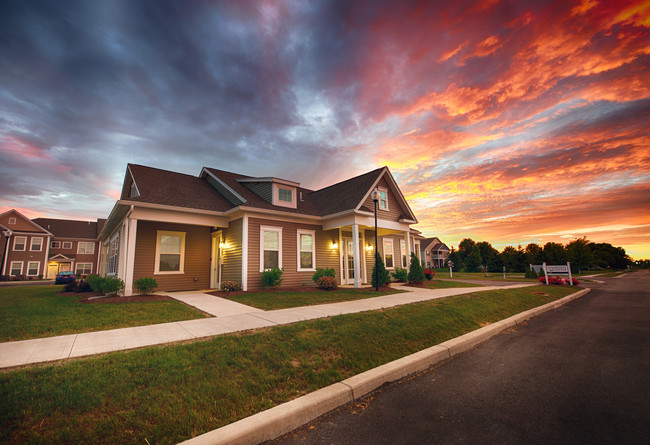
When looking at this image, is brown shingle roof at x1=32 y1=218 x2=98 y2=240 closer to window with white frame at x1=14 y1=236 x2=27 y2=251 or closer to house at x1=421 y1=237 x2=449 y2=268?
window with white frame at x1=14 y1=236 x2=27 y2=251

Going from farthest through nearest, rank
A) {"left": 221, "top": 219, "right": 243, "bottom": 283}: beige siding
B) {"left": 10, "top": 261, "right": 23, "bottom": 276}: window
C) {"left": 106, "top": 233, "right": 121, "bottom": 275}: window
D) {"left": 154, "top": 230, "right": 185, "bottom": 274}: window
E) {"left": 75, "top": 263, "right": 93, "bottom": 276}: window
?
{"left": 75, "top": 263, "right": 93, "bottom": 276}: window < {"left": 10, "top": 261, "right": 23, "bottom": 276}: window < {"left": 106, "top": 233, "right": 121, "bottom": 275}: window < {"left": 154, "top": 230, "right": 185, "bottom": 274}: window < {"left": 221, "top": 219, "right": 243, "bottom": 283}: beige siding

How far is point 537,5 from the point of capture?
816cm

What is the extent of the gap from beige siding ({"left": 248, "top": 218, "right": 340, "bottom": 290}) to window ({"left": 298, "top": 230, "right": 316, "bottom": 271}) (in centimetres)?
22

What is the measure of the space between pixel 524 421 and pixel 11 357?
668 centimetres

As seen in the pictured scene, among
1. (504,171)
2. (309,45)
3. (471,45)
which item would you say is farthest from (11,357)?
(504,171)

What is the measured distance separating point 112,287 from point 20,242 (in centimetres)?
3953

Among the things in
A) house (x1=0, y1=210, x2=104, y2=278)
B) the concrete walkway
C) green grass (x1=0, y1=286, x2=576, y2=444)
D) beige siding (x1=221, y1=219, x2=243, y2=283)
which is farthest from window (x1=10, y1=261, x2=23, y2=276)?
green grass (x1=0, y1=286, x2=576, y2=444)

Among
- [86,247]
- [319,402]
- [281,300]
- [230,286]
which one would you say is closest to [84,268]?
[86,247]

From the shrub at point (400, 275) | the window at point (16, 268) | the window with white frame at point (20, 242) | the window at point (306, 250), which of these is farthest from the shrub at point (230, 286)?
the window with white frame at point (20, 242)

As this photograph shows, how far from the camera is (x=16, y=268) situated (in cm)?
3447

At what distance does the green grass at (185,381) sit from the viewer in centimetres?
253

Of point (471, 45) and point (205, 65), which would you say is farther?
point (205, 65)

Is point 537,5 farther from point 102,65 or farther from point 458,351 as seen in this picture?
point 102,65

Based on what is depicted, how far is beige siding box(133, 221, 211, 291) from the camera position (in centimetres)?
1250
